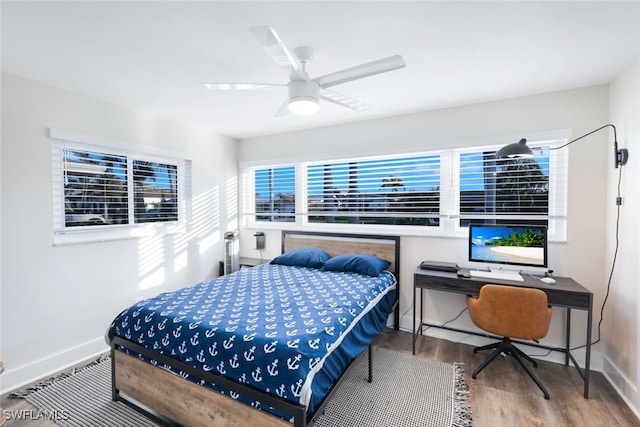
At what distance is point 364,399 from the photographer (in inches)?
83.6

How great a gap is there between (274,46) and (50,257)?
8.83 feet

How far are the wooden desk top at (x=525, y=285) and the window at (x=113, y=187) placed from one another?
303cm

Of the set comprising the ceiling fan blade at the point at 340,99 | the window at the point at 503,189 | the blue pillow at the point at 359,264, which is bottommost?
the blue pillow at the point at 359,264

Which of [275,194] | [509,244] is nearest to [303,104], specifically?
[509,244]

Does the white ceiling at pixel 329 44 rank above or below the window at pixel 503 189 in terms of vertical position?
above

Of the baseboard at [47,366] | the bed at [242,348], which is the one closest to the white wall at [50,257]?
the baseboard at [47,366]

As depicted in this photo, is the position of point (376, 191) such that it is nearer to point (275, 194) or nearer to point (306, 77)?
point (275, 194)

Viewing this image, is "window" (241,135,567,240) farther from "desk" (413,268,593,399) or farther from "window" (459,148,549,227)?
"desk" (413,268,593,399)

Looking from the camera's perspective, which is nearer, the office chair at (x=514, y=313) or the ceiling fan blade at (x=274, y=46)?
the ceiling fan blade at (x=274, y=46)

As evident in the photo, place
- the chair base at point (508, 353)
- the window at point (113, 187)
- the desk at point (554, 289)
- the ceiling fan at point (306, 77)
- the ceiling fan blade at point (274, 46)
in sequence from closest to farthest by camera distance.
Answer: the ceiling fan blade at point (274, 46)
the ceiling fan at point (306, 77)
the desk at point (554, 289)
the chair base at point (508, 353)
the window at point (113, 187)

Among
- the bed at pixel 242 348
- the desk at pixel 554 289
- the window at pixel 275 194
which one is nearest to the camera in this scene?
the bed at pixel 242 348

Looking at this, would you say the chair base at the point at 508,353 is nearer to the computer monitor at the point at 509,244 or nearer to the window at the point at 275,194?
the computer monitor at the point at 509,244

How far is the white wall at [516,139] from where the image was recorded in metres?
2.53

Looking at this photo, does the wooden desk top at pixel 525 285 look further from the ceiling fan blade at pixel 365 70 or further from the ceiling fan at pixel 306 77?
the ceiling fan blade at pixel 365 70
